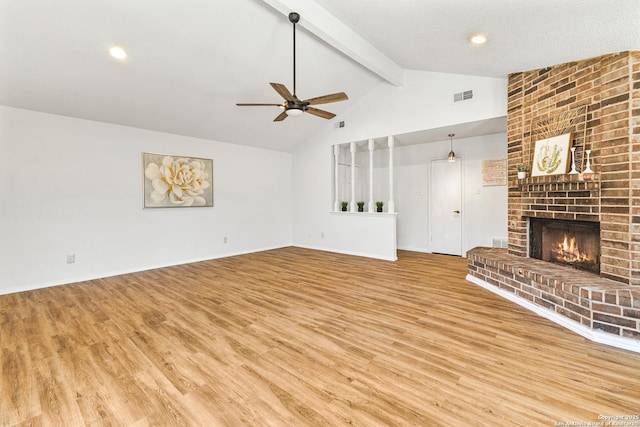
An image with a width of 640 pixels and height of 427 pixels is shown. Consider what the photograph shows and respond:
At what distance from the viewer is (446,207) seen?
6.00 m

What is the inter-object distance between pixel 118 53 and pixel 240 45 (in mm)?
1463

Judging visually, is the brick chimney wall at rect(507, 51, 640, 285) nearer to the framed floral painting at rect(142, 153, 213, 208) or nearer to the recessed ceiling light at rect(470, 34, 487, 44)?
the recessed ceiling light at rect(470, 34, 487, 44)

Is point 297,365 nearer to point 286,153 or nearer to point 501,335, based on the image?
point 501,335

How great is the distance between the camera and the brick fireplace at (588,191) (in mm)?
2480

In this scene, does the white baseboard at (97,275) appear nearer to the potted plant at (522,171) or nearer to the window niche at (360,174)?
Answer: the window niche at (360,174)

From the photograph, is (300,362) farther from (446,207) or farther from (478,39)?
(446,207)

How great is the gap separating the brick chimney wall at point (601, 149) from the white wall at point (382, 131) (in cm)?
85

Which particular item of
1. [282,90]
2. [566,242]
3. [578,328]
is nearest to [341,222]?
[282,90]

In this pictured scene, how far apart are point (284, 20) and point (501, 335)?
4170 millimetres

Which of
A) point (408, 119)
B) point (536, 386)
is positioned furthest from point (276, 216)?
point (536, 386)

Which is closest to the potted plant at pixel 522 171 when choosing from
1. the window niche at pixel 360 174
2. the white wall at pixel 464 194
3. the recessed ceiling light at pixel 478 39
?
the recessed ceiling light at pixel 478 39

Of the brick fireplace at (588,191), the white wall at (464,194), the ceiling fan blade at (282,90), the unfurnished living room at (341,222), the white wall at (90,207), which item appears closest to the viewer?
the unfurnished living room at (341,222)

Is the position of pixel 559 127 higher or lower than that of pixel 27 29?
lower

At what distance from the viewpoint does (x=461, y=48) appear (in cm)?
357
